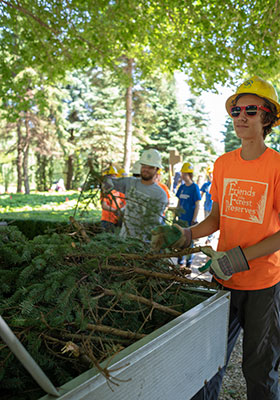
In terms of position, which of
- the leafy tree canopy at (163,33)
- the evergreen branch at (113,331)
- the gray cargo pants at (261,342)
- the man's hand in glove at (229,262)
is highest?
the leafy tree canopy at (163,33)

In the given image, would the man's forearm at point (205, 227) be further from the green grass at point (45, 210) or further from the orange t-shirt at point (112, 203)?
the green grass at point (45, 210)

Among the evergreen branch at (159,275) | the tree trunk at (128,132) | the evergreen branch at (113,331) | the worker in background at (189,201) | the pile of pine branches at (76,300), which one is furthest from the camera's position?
the tree trunk at (128,132)

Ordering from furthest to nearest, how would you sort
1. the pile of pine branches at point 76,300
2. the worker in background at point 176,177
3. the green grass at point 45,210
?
the worker in background at point 176,177 → the green grass at point 45,210 → the pile of pine branches at point 76,300

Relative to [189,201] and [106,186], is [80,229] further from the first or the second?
[189,201]

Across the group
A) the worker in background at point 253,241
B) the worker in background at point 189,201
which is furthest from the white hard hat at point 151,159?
the worker in background at point 189,201

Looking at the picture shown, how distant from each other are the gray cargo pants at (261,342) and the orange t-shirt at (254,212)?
7 cm

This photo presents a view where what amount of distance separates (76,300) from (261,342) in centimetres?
119

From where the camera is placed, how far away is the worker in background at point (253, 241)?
2072 mm

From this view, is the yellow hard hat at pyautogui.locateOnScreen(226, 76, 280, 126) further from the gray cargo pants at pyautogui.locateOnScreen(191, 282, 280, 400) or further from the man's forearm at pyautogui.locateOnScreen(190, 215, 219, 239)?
the gray cargo pants at pyautogui.locateOnScreen(191, 282, 280, 400)

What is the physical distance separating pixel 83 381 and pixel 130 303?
0.67 meters

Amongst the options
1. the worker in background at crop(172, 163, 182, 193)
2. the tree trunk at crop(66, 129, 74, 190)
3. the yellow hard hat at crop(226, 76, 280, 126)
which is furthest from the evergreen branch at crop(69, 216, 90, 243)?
the tree trunk at crop(66, 129, 74, 190)

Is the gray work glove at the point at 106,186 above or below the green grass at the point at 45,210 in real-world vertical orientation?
above

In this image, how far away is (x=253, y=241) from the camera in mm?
2170

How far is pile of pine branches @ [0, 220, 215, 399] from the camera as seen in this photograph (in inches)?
51.0
